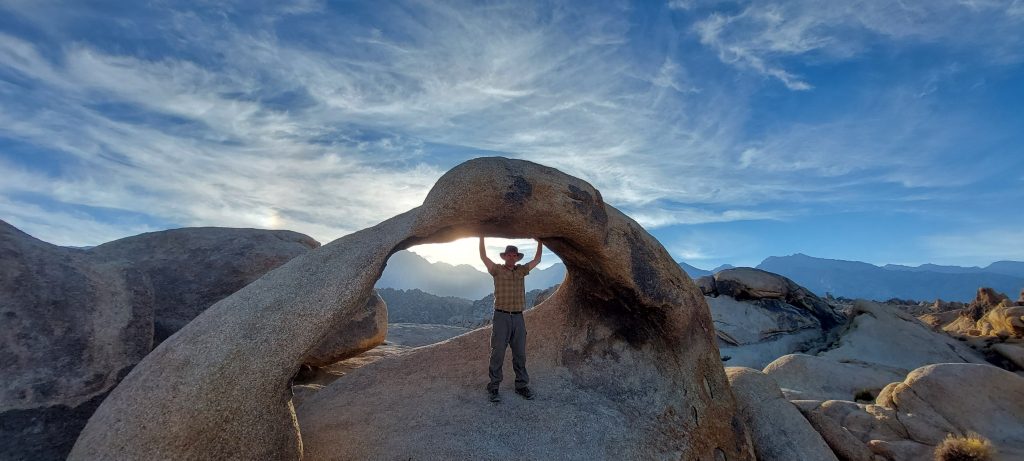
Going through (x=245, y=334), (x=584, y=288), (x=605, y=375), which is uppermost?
(x=584, y=288)

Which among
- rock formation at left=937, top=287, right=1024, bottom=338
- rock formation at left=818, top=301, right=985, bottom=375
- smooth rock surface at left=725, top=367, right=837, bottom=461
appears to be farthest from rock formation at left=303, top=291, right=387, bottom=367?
rock formation at left=937, top=287, right=1024, bottom=338

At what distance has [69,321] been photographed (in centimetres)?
761

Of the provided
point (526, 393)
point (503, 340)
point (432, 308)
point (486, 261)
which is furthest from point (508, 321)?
point (432, 308)

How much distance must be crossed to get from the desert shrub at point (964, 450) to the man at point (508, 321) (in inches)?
367

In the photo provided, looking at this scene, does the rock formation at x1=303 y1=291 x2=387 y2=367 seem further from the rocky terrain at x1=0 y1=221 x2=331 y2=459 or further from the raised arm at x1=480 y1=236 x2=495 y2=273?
the raised arm at x1=480 y1=236 x2=495 y2=273

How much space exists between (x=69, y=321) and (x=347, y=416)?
4.20 meters

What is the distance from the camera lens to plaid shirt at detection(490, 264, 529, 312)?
356 inches

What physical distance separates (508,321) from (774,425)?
6.72m

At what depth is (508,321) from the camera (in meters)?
9.10

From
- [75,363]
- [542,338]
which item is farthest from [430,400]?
[75,363]

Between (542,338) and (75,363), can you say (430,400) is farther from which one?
(75,363)

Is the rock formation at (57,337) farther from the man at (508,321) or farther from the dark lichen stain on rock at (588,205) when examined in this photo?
the dark lichen stain on rock at (588,205)

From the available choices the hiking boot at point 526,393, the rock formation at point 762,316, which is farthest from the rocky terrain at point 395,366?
the rock formation at point 762,316

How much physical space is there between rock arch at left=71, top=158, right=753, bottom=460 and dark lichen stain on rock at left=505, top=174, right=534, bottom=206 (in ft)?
0.06
